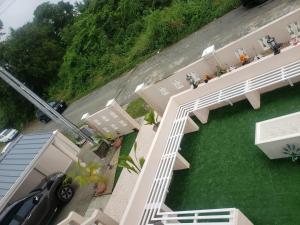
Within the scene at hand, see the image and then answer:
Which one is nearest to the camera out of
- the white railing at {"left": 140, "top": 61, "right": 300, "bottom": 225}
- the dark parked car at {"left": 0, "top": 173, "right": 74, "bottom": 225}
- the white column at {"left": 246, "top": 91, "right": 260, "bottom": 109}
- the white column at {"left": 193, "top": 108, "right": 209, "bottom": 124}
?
the white railing at {"left": 140, "top": 61, "right": 300, "bottom": 225}

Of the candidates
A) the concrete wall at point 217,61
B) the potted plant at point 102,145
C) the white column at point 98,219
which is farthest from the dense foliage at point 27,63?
the white column at point 98,219

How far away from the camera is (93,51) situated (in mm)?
22625

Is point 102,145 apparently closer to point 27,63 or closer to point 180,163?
point 180,163

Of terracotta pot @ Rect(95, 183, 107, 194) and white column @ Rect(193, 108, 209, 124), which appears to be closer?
white column @ Rect(193, 108, 209, 124)

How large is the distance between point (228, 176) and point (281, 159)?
1131mm

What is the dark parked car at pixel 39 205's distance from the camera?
34.2 feet

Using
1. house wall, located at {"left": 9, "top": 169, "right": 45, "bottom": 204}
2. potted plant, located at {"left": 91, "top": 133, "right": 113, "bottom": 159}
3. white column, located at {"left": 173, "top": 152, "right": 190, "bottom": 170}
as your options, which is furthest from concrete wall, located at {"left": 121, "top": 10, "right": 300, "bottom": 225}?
house wall, located at {"left": 9, "top": 169, "right": 45, "bottom": 204}

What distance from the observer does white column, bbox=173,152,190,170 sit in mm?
8156

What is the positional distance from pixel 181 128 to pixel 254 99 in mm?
1813

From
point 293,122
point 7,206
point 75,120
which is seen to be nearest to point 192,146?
point 293,122

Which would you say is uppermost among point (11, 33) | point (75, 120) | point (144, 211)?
point (11, 33)

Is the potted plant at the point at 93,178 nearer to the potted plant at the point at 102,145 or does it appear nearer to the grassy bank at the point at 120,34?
the potted plant at the point at 102,145

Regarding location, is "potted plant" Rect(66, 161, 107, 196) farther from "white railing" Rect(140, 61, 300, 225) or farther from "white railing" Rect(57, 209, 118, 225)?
"white railing" Rect(140, 61, 300, 225)

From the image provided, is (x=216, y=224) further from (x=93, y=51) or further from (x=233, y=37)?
(x=93, y=51)
